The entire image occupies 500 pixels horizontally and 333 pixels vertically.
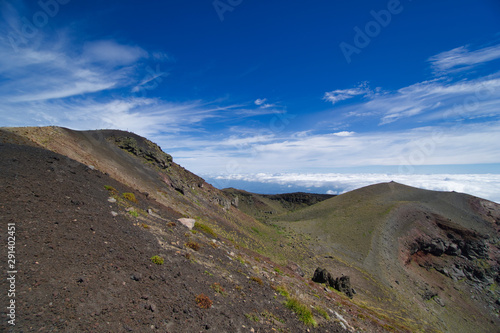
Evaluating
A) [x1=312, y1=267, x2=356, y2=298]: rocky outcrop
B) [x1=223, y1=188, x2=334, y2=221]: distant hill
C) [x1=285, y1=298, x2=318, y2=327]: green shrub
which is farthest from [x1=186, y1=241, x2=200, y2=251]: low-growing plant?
[x1=223, y1=188, x2=334, y2=221]: distant hill

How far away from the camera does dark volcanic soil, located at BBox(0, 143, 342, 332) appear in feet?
22.2

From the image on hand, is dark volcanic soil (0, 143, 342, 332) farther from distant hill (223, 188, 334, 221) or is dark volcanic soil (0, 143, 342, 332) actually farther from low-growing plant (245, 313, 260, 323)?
distant hill (223, 188, 334, 221)

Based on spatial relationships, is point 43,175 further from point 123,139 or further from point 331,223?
point 331,223

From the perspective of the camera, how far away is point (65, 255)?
850 cm

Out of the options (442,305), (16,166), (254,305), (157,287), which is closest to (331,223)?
(442,305)

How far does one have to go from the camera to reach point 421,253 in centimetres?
5194

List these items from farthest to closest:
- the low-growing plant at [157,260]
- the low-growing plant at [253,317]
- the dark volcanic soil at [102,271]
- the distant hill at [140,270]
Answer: the low-growing plant at [157,260] < the low-growing plant at [253,317] < the distant hill at [140,270] < the dark volcanic soil at [102,271]

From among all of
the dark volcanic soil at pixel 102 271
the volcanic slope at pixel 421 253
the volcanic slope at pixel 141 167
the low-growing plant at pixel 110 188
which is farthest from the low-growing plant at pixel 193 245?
the volcanic slope at pixel 421 253

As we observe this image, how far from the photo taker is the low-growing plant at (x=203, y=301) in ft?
31.2

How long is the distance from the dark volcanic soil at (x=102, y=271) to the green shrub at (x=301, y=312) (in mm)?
392

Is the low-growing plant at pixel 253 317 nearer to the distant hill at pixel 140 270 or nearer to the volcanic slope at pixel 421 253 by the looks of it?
the distant hill at pixel 140 270

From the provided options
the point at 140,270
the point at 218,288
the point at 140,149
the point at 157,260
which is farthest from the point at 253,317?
the point at 140,149

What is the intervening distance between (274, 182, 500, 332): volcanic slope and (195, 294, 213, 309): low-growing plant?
27696 millimetres

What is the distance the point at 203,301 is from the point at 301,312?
661cm
